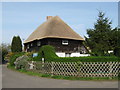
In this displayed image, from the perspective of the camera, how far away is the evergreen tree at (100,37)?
859 inches

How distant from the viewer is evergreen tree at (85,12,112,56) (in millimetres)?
21812

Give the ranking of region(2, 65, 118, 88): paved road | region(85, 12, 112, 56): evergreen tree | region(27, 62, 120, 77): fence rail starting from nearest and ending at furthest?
region(2, 65, 118, 88): paved road, region(27, 62, 120, 77): fence rail, region(85, 12, 112, 56): evergreen tree

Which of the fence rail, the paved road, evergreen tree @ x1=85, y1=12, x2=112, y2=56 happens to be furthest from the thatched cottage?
the paved road

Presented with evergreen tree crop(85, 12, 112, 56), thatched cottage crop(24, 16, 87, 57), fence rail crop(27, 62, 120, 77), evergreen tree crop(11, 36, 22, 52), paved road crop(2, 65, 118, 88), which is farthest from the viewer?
evergreen tree crop(11, 36, 22, 52)

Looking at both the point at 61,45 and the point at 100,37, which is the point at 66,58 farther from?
the point at 61,45

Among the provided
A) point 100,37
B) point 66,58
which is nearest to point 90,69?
point 66,58

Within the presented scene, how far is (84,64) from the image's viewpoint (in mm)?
12258

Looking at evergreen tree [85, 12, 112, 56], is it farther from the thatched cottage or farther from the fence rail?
the fence rail

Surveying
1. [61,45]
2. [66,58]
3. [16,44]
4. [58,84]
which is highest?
[16,44]

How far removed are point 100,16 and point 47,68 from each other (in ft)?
43.8

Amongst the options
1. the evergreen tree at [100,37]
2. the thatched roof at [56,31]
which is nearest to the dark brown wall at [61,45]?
the thatched roof at [56,31]

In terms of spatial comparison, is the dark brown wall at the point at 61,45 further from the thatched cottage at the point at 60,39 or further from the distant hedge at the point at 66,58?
the distant hedge at the point at 66,58

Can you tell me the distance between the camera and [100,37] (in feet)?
74.0

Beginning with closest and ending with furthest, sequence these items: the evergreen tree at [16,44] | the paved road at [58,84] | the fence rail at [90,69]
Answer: the paved road at [58,84], the fence rail at [90,69], the evergreen tree at [16,44]
